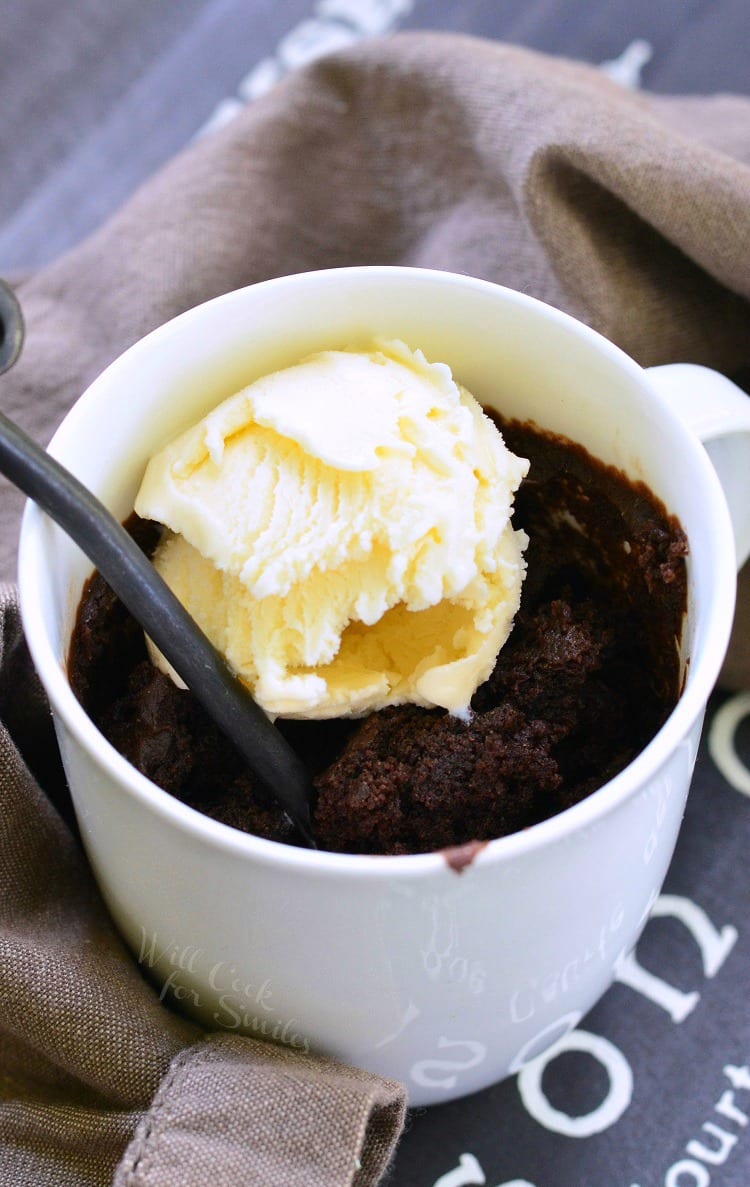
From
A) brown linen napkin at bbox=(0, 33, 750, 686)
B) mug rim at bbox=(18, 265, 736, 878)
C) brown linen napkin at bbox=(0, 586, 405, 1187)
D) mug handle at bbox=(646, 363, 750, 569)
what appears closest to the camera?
mug rim at bbox=(18, 265, 736, 878)

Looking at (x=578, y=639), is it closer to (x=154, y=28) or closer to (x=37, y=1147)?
(x=37, y=1147)

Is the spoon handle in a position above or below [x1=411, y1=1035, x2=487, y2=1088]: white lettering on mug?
above

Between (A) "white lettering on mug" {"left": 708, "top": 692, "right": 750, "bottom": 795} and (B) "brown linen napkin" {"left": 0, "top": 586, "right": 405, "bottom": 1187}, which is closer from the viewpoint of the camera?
(B) "brown linen napkin" {"left": 0, "top": 586, "right": 405, "bottom": 1187}

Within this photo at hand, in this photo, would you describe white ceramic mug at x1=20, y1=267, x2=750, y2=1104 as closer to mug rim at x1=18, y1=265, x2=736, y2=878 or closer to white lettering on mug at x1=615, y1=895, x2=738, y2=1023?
mug rim at x1=18, y1=265, x2=736, y2=878

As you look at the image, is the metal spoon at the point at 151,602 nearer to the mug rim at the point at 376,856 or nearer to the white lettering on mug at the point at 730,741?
the mug rim at the point at 376,856

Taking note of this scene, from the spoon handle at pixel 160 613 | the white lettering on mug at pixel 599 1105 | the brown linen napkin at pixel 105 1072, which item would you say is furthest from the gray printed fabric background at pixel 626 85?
the spoon handle at pixel 160 613

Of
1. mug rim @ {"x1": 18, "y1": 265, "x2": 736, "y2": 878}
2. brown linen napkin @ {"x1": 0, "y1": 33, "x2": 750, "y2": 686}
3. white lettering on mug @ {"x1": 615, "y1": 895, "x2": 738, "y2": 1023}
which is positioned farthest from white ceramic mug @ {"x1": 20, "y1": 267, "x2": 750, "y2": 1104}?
brown linen napkin @ {"x1": 0, "y1": 33, "x2": 750, "y2": 686}
